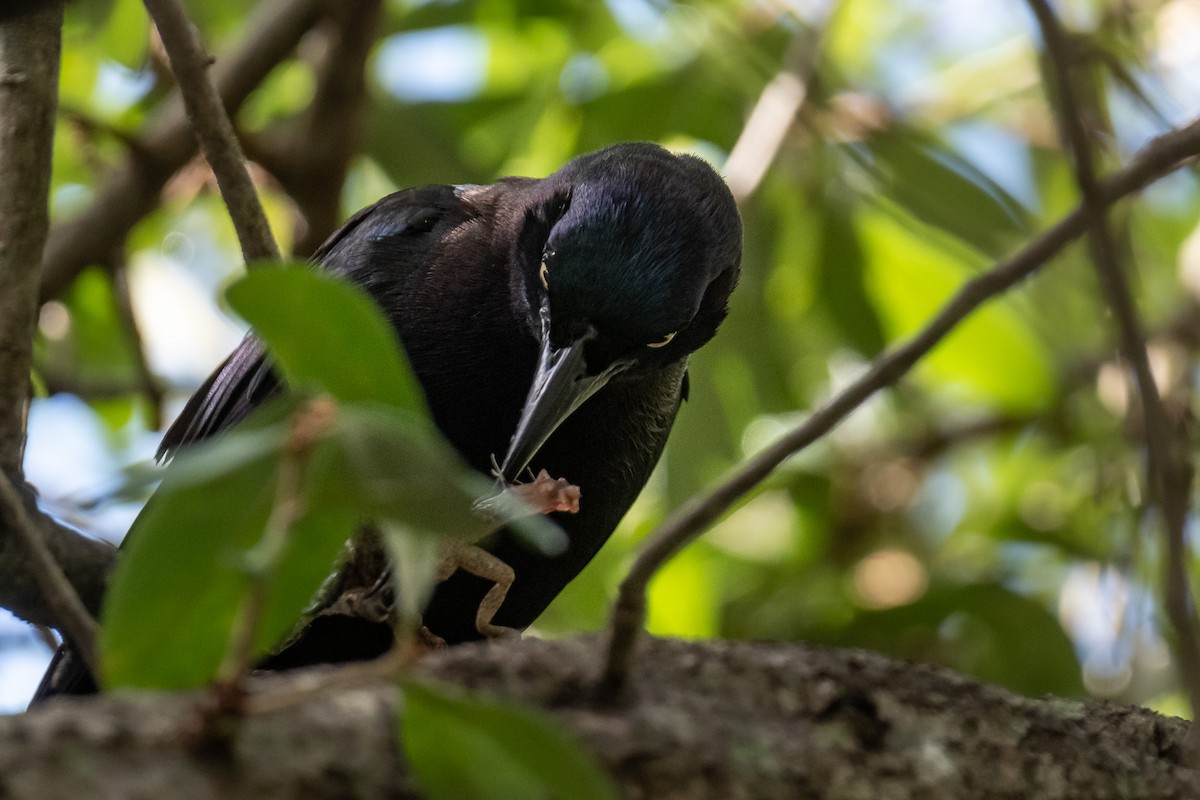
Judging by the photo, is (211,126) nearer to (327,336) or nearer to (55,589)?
(55,589)

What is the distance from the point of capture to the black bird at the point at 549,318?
325cm

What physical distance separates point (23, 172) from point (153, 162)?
6.13ft

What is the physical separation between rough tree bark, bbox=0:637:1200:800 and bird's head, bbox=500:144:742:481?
1139 mm

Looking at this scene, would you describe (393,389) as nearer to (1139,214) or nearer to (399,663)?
(399,663)

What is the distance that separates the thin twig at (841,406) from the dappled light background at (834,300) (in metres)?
2.31

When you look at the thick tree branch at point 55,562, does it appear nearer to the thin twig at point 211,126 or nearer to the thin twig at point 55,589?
the thin twig at point 55,589

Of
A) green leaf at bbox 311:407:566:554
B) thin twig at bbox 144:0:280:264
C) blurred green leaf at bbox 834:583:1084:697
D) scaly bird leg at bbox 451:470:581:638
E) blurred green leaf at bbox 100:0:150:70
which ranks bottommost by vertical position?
green leaf at bbox 311:407:566:554

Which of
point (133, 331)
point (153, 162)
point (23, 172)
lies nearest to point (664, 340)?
point (23, 172)

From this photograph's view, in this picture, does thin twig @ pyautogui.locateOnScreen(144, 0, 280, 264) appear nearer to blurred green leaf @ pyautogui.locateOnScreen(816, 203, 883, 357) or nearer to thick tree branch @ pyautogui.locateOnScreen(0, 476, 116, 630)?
thick tree branch @ pyautogui.locateOnScreen(0, 476, 116, 630)

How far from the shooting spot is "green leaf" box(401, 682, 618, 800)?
1454 mm

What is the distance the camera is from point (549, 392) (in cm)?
318

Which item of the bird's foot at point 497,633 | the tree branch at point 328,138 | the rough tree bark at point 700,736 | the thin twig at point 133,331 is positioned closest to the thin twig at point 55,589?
the rough tree bark at point 700,736

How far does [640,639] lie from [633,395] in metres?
1.74

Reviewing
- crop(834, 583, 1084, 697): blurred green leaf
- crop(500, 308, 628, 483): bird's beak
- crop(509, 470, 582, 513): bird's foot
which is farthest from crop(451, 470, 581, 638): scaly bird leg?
crop(834, 583, 1084, 697): blurred green leaf
